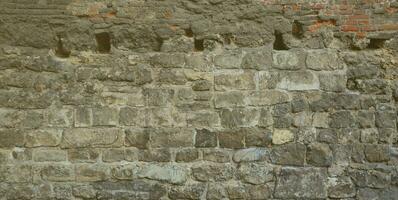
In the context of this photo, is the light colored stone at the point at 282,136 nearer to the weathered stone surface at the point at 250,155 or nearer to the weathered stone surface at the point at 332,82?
the weathered stone surface at the point at 250,155

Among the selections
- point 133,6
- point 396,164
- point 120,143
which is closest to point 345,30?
point 396,164

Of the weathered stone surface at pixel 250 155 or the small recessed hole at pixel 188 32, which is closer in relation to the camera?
the weathered stone surface at pixel 250 155

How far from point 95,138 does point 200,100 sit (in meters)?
0.91

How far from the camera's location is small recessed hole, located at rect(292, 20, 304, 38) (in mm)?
3996

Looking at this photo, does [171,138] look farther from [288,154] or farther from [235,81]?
[288,154]

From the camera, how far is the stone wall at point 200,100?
3.91m

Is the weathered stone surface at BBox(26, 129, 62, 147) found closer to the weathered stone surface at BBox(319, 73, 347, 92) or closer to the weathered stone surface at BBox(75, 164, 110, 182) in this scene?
the weathered stone surface at BBox(75, 164, 110, 182)

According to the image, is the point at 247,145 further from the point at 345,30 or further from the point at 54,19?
the point at 54,19

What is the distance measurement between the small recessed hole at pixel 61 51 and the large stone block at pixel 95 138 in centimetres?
66

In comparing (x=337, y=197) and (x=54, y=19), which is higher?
(x=54, y=19)

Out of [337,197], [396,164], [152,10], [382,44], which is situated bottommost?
[337,197]

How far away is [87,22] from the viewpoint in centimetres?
402

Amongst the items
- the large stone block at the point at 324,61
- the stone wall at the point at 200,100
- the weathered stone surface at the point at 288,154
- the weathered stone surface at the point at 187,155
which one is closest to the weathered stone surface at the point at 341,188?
the stone wall at the point at 200,100

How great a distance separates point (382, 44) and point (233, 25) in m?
1.24
